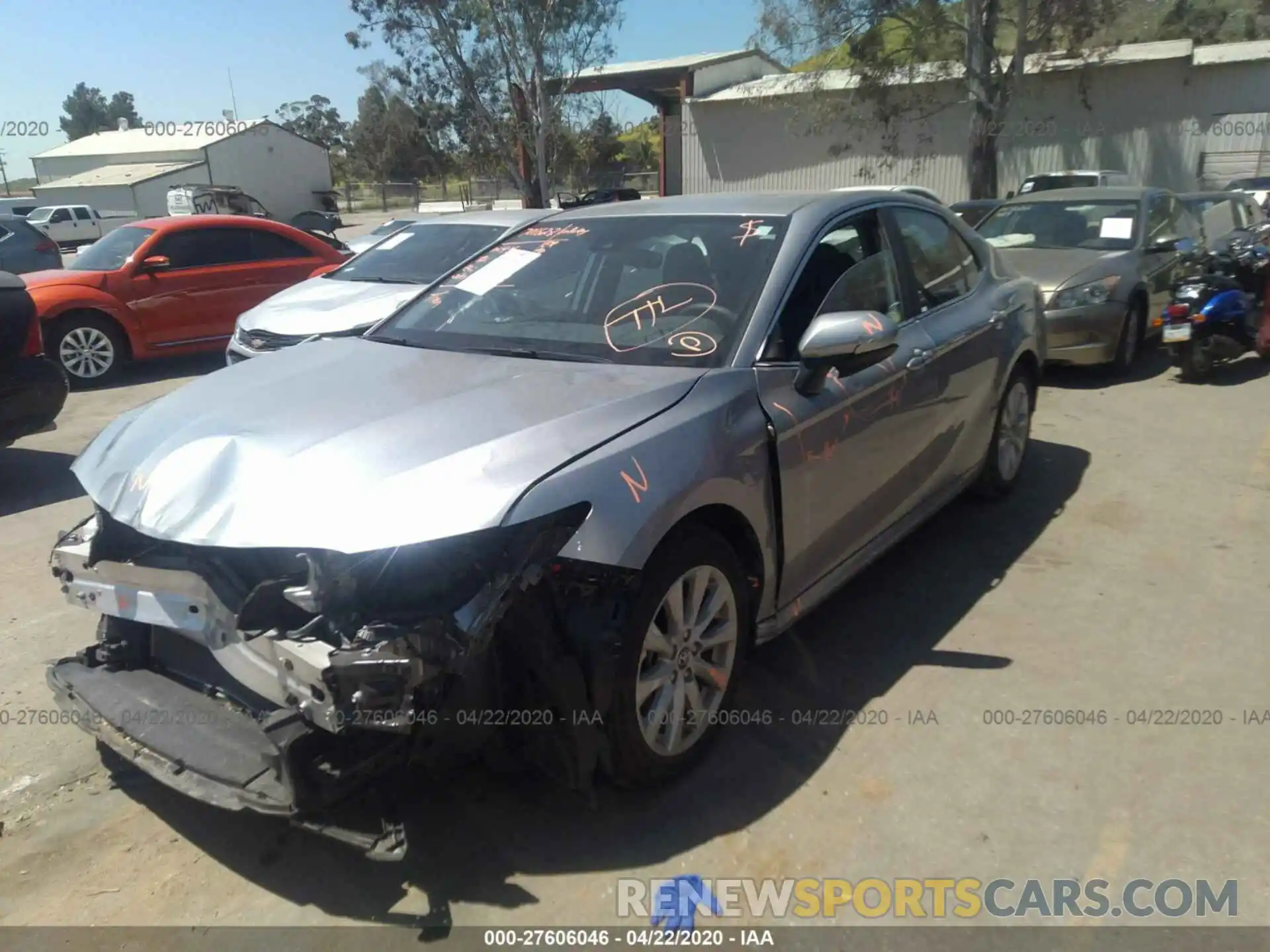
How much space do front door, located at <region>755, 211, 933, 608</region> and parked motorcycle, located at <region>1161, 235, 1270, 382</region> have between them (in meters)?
5.45

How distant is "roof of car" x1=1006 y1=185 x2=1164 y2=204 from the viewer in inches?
373

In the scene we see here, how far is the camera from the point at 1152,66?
25969mm

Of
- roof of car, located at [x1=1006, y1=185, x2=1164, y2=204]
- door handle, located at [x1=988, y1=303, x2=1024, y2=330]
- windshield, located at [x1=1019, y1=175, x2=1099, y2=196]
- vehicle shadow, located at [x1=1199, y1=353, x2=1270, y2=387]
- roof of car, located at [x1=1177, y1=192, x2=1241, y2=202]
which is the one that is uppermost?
windshield, located at [x1=1019, y1=175, x2=1099, y2=196]

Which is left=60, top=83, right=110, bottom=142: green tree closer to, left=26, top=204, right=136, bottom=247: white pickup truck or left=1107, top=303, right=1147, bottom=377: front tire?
left=26, top=204, right=136, bottom=247: white pickup truck

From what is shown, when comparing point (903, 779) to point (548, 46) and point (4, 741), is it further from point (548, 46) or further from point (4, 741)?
point (548, 46)

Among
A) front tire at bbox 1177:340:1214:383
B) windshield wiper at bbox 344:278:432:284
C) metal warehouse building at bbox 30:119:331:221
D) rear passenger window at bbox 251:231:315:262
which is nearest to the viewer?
front tire at bbox 1177:340:1214:383

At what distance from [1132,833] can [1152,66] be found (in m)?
28.7

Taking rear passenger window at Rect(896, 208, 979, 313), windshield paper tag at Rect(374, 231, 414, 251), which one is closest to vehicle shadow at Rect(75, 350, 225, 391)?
windshield paper tag at Rect(374, 231, 414, 251)

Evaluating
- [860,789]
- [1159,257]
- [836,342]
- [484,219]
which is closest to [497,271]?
[836,342]

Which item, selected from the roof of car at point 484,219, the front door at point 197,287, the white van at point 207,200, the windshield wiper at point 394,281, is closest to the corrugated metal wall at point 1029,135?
the white van at point 207,200

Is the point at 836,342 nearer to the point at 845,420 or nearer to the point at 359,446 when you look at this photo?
the point at 845,420

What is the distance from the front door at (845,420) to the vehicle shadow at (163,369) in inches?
323

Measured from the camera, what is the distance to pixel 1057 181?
21.3m

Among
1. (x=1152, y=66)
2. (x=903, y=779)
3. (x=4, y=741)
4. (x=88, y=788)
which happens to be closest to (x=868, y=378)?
(x=903, y=779)
